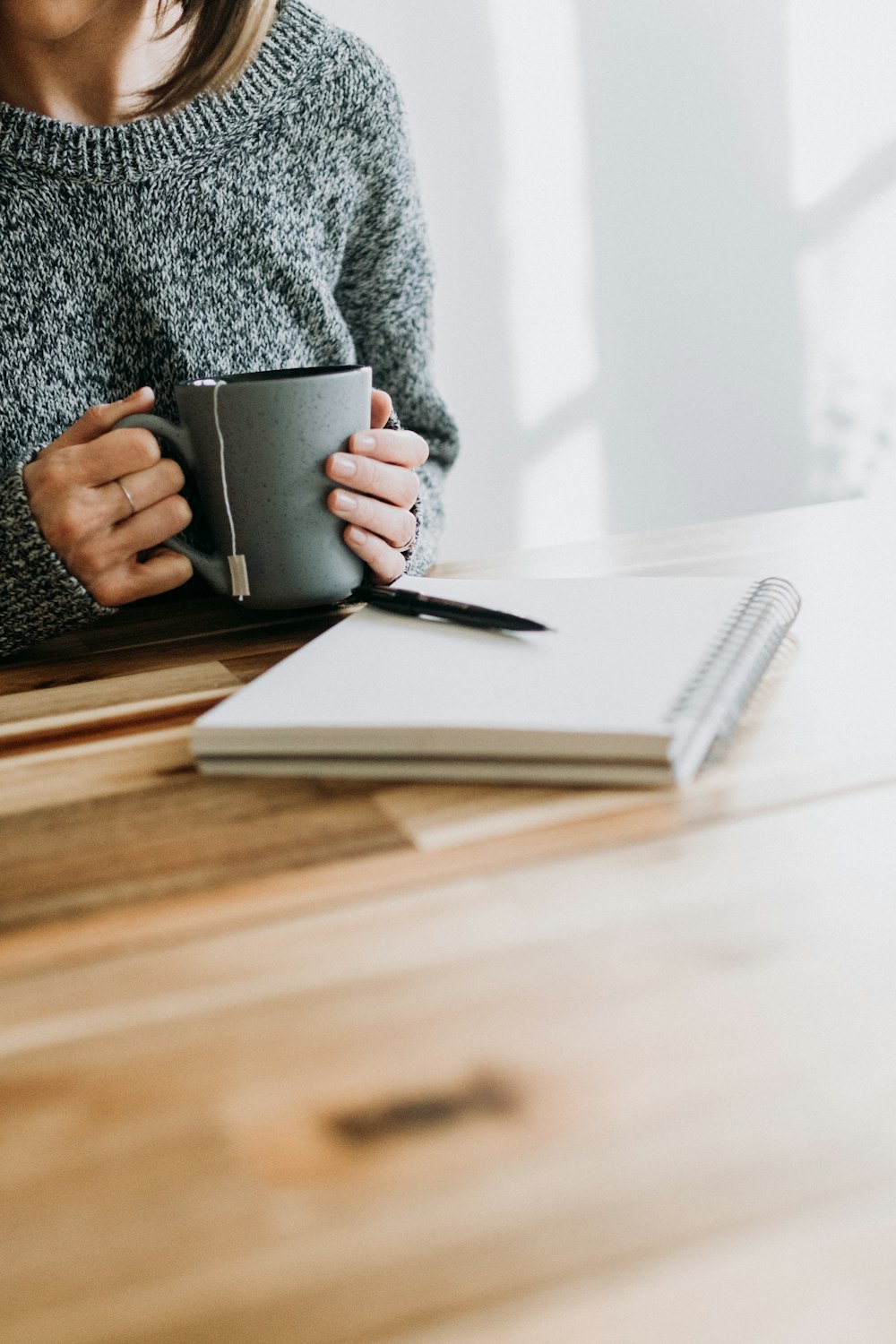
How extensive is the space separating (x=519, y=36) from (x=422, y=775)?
1849 mm

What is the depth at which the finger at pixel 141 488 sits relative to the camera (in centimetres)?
66

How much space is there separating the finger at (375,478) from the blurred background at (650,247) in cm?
139

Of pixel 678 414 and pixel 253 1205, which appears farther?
pixel 678 414

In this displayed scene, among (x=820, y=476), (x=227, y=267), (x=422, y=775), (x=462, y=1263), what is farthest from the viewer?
(x=820, y=476)

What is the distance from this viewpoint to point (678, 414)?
7.34 ft

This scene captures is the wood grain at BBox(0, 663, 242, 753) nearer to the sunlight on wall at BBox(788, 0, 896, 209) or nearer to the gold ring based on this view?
the gold ring

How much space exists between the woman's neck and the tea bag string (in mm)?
481

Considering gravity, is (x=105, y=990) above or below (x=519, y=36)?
below

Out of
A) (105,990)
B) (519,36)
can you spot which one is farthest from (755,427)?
(105,990)

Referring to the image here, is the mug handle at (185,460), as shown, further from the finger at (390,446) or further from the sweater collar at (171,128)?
the sweater collar at (171,128)

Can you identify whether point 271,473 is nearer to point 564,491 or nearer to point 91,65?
point 91,65

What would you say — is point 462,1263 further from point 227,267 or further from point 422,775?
point 227,267

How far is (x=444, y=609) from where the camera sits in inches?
22.4

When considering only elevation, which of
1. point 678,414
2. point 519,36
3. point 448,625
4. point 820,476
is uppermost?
point 519,36
